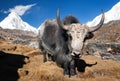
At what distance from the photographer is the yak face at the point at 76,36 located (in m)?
12.0

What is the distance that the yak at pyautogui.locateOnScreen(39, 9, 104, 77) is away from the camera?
40.6ft

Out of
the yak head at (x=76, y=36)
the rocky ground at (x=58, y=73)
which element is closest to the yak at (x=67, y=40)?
the yak head at (x=76, y=36)

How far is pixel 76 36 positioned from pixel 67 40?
39.0 inches

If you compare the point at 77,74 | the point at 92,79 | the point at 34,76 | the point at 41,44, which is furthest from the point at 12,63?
the point at 92,79

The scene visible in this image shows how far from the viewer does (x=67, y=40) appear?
13.3 m

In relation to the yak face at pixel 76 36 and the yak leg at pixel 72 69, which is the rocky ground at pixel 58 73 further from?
the yak face at pixel 76 36

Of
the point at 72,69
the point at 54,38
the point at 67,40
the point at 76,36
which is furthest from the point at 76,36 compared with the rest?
the point at 54,38

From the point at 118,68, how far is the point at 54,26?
5.14 m

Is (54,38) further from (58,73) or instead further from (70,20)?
(58,73)

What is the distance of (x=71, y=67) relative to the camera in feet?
45.3

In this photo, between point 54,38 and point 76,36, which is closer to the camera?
point 76,36

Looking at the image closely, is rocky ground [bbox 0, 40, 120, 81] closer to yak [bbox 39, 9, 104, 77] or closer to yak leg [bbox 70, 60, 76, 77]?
yak leg [bbox 70, 60, 76, 77]

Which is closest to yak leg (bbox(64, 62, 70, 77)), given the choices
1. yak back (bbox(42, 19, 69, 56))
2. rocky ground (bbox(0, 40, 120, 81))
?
rocky ground (bbox(0, 40, 120, 81))

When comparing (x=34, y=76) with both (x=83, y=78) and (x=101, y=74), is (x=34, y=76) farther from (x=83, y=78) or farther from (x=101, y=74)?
(x=101, y=74)
